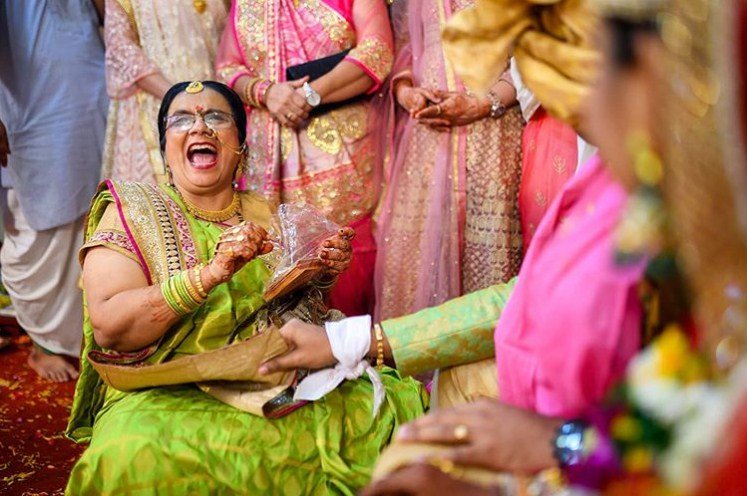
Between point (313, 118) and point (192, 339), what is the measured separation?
1340mm

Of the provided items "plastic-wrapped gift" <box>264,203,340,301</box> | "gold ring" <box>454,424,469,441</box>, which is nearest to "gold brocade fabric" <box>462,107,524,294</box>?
"plastic-wrapped gift" <box>264,203,340,301</box>

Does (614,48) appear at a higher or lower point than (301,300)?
higher

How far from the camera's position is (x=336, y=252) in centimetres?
214

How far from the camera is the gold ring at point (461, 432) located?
1.18m

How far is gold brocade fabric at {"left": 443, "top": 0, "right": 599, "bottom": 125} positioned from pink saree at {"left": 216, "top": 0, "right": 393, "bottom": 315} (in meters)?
1.75

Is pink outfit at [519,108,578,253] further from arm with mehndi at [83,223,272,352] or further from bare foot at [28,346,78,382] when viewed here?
bare foot at [28,346,78,382]

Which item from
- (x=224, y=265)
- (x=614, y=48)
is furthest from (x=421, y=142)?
(x=614, y=48)

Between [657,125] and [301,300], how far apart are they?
4.63 ft

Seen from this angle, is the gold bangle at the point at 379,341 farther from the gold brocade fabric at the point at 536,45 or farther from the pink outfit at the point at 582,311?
the gold brocade fabric at the point at 536,45

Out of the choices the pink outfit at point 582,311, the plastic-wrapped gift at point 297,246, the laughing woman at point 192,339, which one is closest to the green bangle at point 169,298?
the laughing woman at point 192,339

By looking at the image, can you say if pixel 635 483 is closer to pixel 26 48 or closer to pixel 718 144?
pixel 718 144

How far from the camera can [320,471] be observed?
6.08ft

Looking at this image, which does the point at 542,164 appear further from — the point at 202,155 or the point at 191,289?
the point at 191,289

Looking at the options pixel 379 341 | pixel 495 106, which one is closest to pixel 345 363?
pixel 379 341
